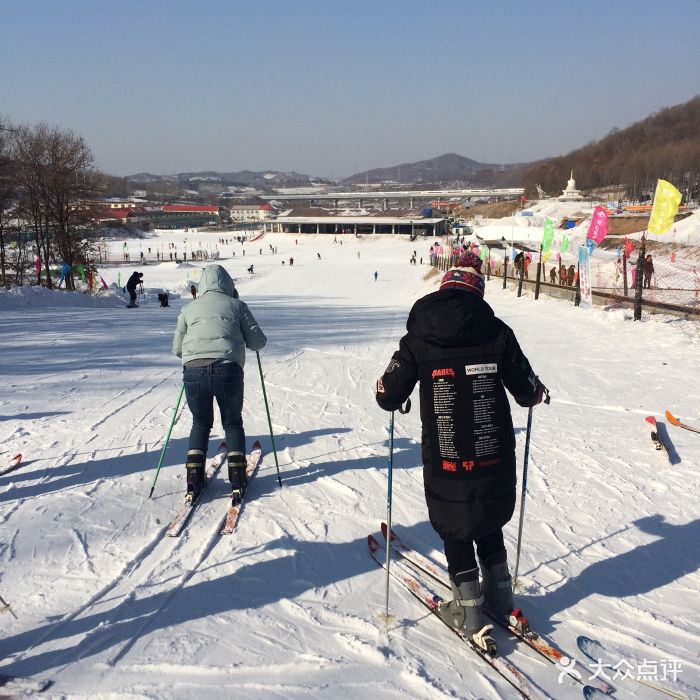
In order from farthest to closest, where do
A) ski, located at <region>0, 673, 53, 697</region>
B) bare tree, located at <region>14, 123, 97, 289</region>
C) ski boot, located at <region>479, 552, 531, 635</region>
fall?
bare tree, located at <region>14, 123, 97, 289</region>
ski boot, located at <region>479, 552, 531, 635</region>
ski, located at <region>0, 673, 53, 697</region>

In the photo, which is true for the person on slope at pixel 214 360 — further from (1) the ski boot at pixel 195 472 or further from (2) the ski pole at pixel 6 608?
(2) the ski pole at pixel 6 608

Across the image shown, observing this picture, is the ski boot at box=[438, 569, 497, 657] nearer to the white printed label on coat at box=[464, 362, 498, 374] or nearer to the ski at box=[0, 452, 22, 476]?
the white printed label on coat at box=[464, 362, 498, 374]

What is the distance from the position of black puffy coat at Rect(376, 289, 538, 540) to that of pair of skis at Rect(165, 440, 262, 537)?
184cm

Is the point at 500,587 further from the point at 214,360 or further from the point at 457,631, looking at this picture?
the point at 214,360

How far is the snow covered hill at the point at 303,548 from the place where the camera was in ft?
8.55

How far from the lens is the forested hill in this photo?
8456 cm

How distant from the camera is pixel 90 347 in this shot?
10.9 metres

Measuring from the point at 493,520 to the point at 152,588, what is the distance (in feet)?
6.38

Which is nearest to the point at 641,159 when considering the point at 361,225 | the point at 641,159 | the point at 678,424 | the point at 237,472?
the point at 641,159

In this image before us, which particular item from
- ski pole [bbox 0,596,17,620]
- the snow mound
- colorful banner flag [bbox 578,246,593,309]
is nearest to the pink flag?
colorful banner flag [bbox 578,246,593,309]

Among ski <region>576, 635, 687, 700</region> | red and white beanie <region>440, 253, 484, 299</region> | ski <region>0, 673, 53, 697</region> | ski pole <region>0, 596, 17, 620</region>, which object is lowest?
ski <region>576, 635, 687, 700</region>

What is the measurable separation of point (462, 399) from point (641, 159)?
11128 cm

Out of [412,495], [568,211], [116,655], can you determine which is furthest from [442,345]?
[568,211]

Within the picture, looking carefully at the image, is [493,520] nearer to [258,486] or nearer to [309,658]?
[309,658]
